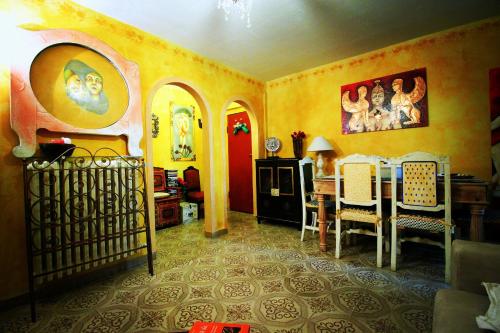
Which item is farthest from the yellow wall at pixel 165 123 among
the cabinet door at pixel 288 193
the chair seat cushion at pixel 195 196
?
the cabinet door at pixel 288 193

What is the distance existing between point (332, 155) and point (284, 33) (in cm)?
205

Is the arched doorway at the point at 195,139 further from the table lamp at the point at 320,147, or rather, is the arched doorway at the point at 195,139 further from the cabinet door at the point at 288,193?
the table lamp at the point at 320,147

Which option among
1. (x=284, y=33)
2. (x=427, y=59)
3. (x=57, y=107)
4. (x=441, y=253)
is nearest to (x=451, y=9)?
(x=427, y=59)

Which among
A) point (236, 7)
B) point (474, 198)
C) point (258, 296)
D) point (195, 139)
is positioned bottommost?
point (258, 296)

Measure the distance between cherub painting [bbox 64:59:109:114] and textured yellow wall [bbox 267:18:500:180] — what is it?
3235 millimetres

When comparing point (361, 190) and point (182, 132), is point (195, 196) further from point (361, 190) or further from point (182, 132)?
point (361, 190)

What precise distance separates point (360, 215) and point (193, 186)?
3.74 m

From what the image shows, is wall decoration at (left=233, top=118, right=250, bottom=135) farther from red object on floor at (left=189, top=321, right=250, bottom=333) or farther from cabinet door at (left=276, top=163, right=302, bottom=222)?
red object on floor at (left=189, top=321, right=250, bottom=333)

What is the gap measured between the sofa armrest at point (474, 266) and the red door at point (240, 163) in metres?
4.18

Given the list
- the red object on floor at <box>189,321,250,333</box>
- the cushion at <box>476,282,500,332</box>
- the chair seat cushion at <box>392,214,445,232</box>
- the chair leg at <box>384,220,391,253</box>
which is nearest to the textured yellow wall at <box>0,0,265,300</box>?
the red object on floor at <box>189,321,250,333</box>

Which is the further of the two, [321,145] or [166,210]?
[166,210]

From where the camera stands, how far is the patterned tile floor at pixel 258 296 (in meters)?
1.62

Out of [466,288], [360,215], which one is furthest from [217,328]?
[360,215]

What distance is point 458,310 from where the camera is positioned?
993 mm
